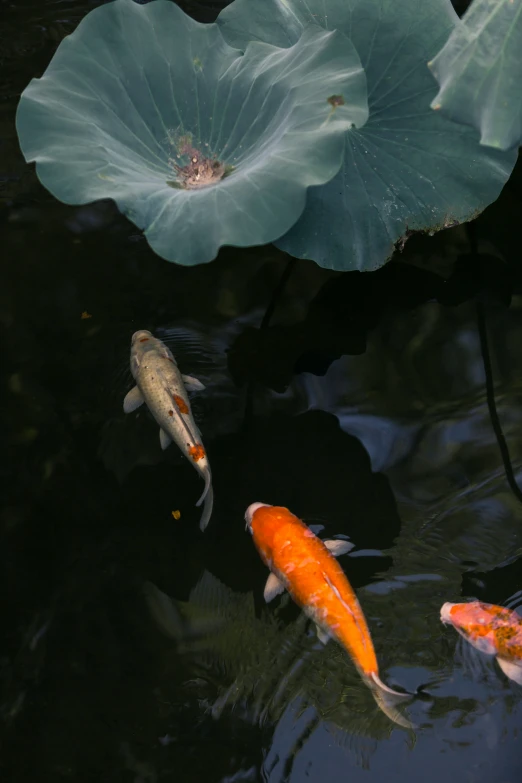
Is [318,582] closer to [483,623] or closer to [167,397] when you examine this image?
[483,623]

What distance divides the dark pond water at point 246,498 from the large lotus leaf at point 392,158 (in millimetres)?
506

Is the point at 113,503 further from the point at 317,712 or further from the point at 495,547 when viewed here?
the point at 495,547

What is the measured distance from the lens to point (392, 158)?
3.02m

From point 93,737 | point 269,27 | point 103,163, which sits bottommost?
point 93,737

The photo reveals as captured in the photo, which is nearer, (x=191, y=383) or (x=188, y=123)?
(x=188, y=123)

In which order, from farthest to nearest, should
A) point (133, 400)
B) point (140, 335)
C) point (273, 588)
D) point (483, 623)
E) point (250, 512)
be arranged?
point (140, 335)
point (133, 400)
point (250, 512)
point (273, 588)
point (483, 623)

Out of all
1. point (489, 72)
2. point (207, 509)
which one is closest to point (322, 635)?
point (207, 509)

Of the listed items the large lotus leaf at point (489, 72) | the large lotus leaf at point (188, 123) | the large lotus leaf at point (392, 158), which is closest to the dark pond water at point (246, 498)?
the large lotus leaf at point (392, 158)

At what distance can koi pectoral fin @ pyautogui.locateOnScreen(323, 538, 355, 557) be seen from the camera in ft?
8.67

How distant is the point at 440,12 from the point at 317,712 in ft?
8.55

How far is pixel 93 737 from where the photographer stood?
2.42 m

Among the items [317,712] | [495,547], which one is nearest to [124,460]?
[317,712]

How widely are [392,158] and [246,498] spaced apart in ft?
4.69

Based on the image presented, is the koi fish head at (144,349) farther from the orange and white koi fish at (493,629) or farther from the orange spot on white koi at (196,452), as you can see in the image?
the orange and white koi fish at (493,629)
